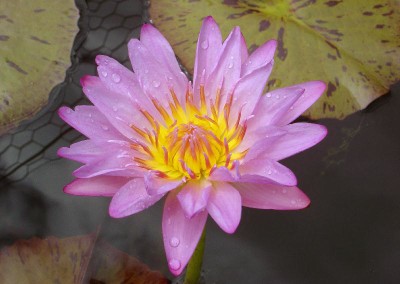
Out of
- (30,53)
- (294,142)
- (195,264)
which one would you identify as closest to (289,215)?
(195,264)

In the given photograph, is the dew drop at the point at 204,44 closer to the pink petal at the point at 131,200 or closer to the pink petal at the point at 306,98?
the pink petal at the point at 306,98

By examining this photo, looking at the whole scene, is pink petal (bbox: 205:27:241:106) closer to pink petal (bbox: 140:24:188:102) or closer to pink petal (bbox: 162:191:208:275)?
pink petal (bbox: 140:24:188:102)

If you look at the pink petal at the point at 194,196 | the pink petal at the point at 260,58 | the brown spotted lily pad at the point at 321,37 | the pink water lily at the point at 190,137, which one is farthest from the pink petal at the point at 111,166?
the brown spotted lily pad at the point at 321,37

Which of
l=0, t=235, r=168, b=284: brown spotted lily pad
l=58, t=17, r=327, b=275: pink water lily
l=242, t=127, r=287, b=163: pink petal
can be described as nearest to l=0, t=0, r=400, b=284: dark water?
l=0, t=235, r=168, b=284: brown spotted lily pad

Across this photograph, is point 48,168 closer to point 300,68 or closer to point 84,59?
point 84,59

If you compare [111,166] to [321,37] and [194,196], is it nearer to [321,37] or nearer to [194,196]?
[194,196]

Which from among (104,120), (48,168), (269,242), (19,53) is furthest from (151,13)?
(269,242)

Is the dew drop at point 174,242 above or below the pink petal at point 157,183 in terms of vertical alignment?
below
